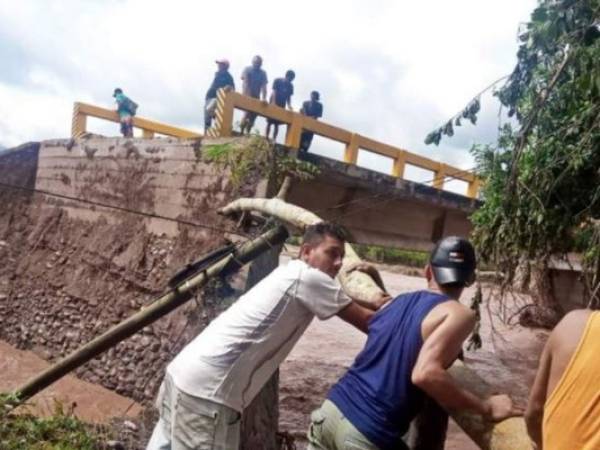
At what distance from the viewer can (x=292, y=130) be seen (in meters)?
7.76

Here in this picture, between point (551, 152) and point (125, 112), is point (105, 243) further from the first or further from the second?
point (551, 152)

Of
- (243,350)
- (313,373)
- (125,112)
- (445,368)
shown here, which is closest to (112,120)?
(125,112)

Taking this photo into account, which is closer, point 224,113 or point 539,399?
point 539,399

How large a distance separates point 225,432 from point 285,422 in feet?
17.2

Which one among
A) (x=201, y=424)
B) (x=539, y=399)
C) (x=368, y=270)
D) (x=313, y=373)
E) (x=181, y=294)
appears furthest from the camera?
(x=313, y=373)

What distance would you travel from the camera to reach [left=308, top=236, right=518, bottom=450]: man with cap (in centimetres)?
→ 208

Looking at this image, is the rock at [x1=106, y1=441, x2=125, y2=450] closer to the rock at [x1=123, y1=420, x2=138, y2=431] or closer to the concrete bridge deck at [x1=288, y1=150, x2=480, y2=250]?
the rock at [x1=123, y1=420, x2=138, y2=431]

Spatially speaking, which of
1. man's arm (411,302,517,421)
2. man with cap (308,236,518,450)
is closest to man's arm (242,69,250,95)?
man with cap (308,236,518,450)

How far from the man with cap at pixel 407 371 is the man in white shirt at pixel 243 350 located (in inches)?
18.3

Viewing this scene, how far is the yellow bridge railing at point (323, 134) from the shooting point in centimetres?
708

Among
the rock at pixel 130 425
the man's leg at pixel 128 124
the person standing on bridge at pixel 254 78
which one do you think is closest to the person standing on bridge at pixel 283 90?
the person standing on bridge at pixel 254 78

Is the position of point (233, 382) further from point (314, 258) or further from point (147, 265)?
point (147, 265)

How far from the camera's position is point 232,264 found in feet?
18.6

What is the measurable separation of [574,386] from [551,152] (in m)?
4.04
